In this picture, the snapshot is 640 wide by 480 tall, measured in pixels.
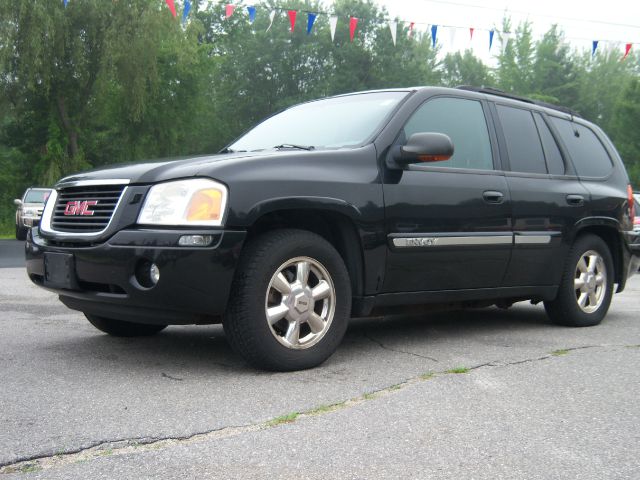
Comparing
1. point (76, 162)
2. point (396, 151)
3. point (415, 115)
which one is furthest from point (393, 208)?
point (76, 162)

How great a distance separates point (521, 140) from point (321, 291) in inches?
91.7

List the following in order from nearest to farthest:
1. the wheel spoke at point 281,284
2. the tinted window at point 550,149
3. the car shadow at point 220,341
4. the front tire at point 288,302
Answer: the front tire at point 288,302
the wheel spoke at point 281,284
the car shadow at point 220,341
the tinted window at point 550,149

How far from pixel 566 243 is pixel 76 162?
26.2 m

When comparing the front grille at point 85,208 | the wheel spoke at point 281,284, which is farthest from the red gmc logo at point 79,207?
the wheel spoke at point 281,284

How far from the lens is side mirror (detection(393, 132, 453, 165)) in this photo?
14.4 ft

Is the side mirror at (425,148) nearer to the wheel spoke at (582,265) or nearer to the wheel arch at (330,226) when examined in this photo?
the wheel arch at (330,226)

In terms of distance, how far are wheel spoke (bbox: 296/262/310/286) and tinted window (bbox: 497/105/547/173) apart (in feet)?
6.70

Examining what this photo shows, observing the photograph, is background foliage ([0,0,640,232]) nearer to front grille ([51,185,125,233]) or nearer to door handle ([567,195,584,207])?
door handle ([567,195,584,207])

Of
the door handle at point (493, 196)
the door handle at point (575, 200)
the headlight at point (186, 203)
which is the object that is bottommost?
the door handle at point (575, 200)

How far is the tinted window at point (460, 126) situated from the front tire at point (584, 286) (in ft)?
3.87

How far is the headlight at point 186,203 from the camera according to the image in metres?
3.75

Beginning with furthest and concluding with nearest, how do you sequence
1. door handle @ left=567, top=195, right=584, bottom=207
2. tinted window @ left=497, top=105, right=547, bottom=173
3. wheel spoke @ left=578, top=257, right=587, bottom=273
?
wheel spoke @ left=578, top=257, right=587, bottom=273, door handle @ left=567, top=195, right=584, bottom=207, tinted window @ left=497, top=105, right=547, bottom=173

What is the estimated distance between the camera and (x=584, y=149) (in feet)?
20.6

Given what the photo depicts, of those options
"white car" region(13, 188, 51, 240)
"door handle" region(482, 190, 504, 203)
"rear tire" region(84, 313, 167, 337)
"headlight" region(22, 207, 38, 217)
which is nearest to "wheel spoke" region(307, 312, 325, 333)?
"rear tire" region(84, 313, 167, 337)
